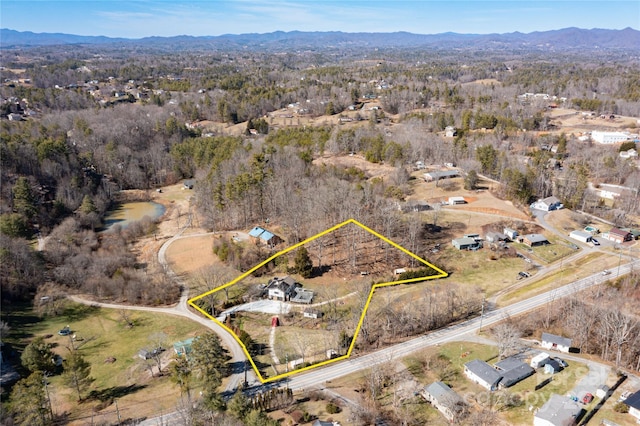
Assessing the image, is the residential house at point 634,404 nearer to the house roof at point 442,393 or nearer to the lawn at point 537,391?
the lawn at point 537,391

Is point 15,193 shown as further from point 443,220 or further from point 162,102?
point 162,102

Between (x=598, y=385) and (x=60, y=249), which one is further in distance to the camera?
(x=60, y=249)

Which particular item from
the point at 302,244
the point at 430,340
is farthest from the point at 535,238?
the point at 302,244

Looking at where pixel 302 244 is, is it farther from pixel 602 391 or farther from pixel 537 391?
pixel 602 391

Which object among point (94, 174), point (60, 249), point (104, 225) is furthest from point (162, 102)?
point (60, 249)

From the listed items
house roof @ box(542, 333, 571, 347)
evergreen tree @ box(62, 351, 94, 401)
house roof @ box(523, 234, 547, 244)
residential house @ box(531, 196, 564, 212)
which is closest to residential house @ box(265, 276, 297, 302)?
evergreen tree @ box(62, 351, 94, 401)
